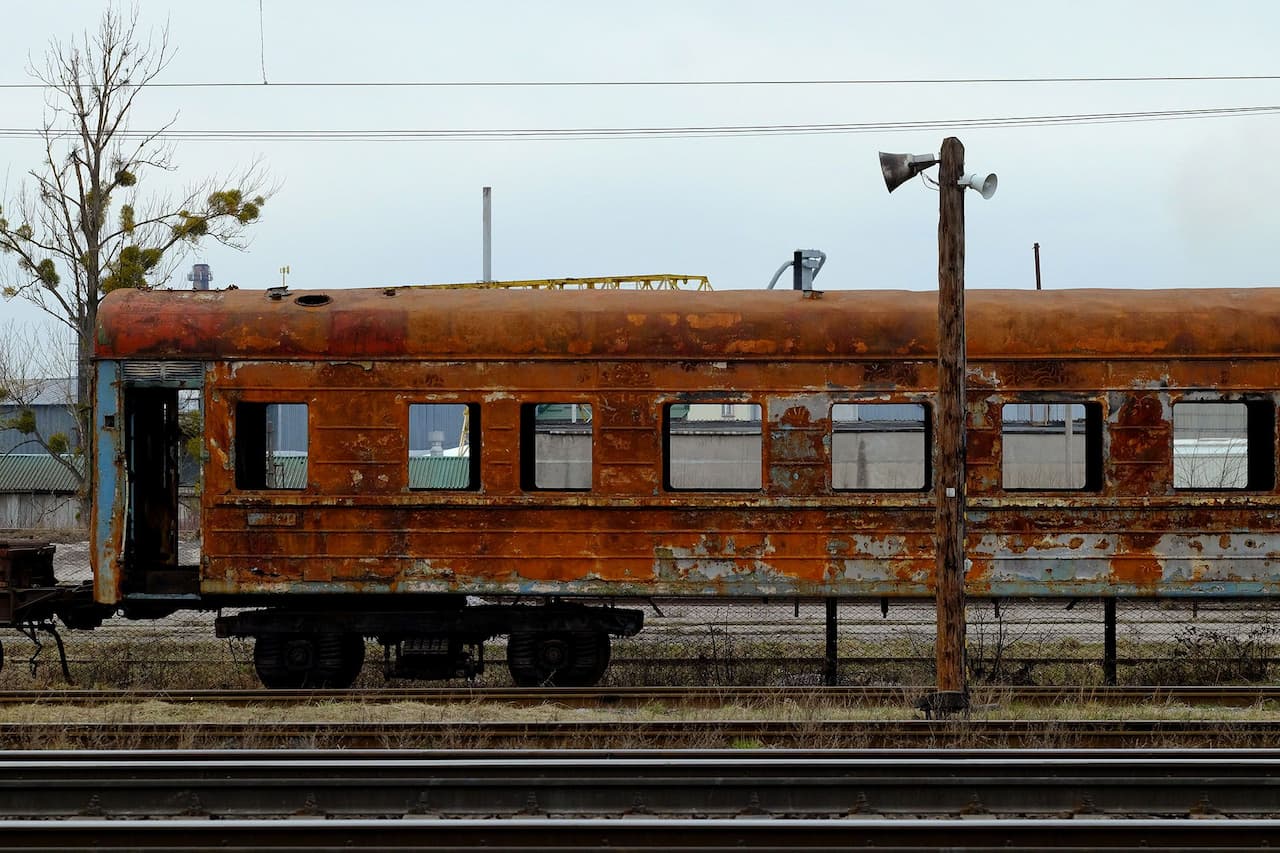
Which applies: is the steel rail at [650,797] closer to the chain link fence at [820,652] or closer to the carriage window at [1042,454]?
the chain link fence at [820,652]

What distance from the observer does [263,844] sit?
6.80 m

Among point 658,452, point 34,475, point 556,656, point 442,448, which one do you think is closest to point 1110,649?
point 658,452

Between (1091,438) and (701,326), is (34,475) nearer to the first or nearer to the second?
(701,326)

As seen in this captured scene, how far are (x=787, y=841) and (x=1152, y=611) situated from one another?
15480 millimetres

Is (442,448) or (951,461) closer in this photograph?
(951,461)

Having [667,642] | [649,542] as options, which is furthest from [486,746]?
[667,642]

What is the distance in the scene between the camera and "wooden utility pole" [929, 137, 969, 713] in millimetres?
10359

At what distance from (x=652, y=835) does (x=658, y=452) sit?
526cm

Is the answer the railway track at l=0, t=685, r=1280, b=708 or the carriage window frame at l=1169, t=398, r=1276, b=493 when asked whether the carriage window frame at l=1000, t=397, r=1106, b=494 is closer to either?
the carriage window frame at l=1169, t=398, r=1276, b=493

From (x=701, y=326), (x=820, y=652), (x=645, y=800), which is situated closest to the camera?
(x=645, y=800)

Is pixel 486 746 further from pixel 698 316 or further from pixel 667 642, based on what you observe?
pixel 667 642

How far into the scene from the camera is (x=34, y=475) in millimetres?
38500

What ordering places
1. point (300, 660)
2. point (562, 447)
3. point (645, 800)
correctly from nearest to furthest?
point (645, 800), point (300, 660), point (562, 447)

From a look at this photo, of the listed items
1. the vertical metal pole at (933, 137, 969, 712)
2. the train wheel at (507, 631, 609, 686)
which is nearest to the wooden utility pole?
the vertical metal pole at (933, 137, 969, 712)
